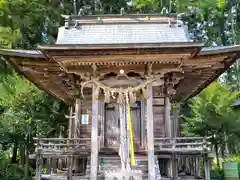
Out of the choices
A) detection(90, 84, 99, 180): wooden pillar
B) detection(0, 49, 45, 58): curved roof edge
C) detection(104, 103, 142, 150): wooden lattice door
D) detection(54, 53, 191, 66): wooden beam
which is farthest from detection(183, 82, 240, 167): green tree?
detection(0, 49, 45, 58): curved roof edge

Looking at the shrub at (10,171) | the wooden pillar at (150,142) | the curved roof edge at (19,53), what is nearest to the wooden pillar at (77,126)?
the curved roof edge at (19,53)

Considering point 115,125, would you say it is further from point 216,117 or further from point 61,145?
point 216,117

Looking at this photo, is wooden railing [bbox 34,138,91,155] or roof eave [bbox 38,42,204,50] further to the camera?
wooden railing [bbox 34,138,91,155]

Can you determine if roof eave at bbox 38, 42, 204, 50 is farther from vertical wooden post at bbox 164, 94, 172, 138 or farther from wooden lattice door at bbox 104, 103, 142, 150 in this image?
wooden lattice door at bbox 104, 103, 142, 150

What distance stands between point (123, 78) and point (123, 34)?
58.8 inches

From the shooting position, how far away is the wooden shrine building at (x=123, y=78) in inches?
328

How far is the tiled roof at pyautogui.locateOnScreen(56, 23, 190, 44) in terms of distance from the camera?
9336mm

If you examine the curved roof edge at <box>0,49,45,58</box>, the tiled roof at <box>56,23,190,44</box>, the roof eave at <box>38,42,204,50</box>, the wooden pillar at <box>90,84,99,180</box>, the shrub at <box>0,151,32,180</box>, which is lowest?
the shrub at <box>0,151,32,180</box>

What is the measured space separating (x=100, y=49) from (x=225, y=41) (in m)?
23.4

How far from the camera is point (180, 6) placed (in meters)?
25.2

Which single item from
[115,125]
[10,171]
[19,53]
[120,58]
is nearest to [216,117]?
[115,125]

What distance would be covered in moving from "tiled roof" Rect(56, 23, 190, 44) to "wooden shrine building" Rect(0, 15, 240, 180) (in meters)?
0.03

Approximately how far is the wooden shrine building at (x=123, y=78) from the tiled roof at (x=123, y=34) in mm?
30

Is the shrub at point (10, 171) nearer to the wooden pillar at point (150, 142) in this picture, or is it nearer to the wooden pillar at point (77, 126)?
the wooden pillar at point (77, 126)
